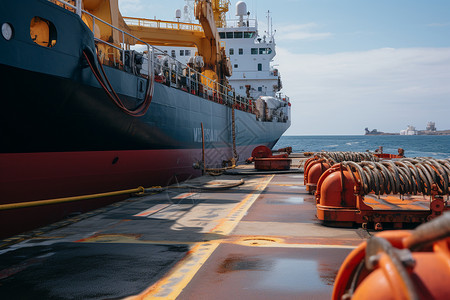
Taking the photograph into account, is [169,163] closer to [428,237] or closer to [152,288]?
[152,288]

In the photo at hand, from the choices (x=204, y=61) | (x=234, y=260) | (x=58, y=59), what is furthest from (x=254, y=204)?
(x=204, y=61)

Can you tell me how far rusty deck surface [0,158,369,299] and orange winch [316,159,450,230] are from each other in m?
0.32

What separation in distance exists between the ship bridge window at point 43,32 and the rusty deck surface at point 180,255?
3.86 m

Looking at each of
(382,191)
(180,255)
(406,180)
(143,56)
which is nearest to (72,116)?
(143,56)

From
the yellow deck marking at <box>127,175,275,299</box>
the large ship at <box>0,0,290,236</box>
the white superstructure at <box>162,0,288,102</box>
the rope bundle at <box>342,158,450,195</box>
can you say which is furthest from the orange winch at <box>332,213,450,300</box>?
the white superstructure at <box>162,0,288,102</box>

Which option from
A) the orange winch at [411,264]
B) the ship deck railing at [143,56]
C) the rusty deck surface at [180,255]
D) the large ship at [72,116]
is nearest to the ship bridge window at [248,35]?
the ship deck railing at [143,56]

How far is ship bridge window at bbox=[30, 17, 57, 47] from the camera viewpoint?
8.80 metres

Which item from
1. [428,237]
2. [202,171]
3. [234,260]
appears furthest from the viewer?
[202,171]

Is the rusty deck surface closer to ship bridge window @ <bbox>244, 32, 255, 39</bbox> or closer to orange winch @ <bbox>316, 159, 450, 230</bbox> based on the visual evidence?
orange winch @ <bbox>316, 159, 450, 230</bbox>

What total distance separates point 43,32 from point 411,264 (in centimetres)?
909

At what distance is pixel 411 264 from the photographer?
72.4 inches

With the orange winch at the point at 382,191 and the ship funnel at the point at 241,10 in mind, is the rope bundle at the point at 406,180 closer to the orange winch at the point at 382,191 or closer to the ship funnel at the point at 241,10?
the orange winch at the point at 382,191

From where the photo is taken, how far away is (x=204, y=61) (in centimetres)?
2492

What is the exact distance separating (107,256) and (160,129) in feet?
29.3
